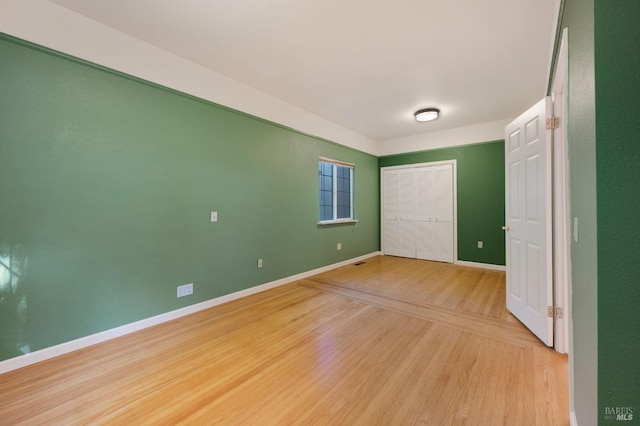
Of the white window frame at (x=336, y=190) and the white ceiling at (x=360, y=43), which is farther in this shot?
the white window frame at (x=336, y=190)

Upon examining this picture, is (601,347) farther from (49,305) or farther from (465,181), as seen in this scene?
(465,181)

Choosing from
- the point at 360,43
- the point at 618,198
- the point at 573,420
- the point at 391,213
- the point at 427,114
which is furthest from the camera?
the point at 391,213

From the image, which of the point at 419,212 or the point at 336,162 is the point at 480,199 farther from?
the point at 336,162

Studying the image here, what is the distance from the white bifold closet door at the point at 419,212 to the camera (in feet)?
17.3

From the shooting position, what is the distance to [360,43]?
2447 millimetres

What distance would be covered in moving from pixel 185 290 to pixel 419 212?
470cm

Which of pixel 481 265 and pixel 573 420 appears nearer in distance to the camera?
pixel 573 420

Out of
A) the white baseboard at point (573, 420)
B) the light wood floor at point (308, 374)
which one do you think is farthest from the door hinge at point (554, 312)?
the white baseboard at point (573, 420)

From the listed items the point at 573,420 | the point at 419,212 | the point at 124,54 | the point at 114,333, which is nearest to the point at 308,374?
the point at 573,420

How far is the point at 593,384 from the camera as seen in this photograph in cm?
93

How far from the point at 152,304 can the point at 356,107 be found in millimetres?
3757

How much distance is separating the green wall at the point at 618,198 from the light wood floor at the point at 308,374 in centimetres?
85

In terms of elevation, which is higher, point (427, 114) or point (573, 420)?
point (427, 114)

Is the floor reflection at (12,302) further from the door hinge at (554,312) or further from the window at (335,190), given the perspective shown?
the door hinge at (554,312)
